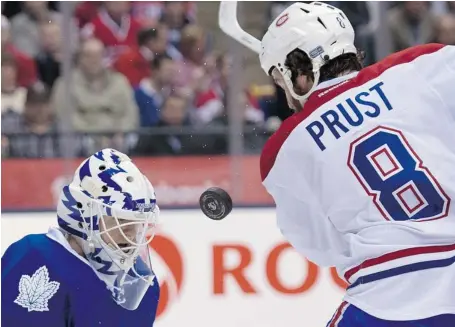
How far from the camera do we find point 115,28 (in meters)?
5.36

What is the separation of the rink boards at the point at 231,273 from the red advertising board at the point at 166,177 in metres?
0.36

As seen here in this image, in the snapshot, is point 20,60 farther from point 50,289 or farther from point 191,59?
point 50,289

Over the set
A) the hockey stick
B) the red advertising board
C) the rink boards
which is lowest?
the rink boards

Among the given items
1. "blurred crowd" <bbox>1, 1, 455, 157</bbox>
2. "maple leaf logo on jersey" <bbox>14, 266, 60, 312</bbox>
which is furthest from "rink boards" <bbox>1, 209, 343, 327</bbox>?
"maple leaf logo on jersey" <bbox>14, 266, 60, 312</bbox>

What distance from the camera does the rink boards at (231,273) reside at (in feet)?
12.2

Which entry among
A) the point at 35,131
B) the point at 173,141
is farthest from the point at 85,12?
the point at 173,141

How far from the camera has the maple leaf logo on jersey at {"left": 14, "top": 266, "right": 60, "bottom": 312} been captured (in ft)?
6.80

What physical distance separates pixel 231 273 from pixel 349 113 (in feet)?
5.55

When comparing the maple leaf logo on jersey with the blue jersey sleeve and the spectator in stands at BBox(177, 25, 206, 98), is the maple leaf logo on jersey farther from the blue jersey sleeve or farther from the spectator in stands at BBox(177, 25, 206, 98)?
the spectator in stands at BBox(177, 25, 206, 98)

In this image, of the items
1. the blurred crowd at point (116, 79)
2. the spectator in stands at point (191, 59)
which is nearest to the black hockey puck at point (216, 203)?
the blurred crowd at point (116, 79)

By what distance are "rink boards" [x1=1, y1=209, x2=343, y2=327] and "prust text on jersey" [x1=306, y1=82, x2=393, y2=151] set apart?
5.29 ft

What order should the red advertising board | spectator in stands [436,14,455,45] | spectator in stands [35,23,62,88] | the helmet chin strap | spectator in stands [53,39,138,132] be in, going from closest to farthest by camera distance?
1. the helmet chin strap
2. the red advertising board
3. spectator in stands [53,39,138,132]
4. spectator in stands [35,23,62,88]
5. spectator in stands [436,14,455,45]

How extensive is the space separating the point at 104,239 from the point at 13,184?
2241 millimetres

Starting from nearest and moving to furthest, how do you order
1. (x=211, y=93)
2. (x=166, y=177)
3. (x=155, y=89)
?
(x=166, y=177) → (x=211, y=93) → (x=155, y=89)
